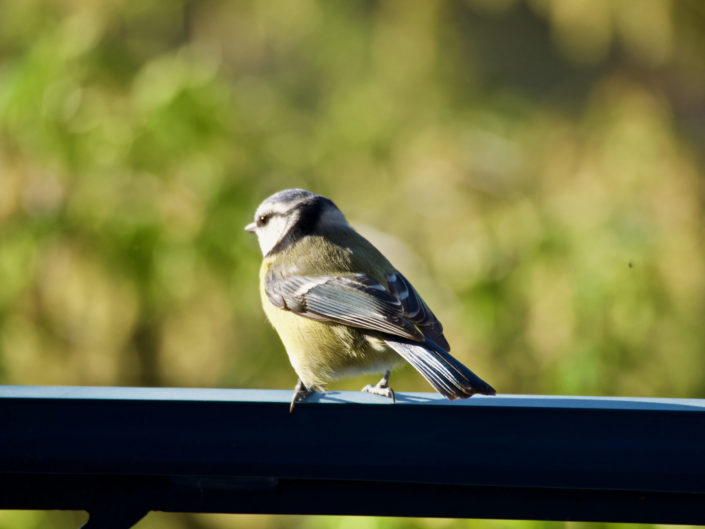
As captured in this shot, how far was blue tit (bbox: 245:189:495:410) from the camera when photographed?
4.33 ft

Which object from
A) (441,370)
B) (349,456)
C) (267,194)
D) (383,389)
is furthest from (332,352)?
(267,194)

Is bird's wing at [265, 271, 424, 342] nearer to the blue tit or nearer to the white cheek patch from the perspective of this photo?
the blue tit

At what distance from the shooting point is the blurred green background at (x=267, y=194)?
285cm

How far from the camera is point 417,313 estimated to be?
1.39 metres

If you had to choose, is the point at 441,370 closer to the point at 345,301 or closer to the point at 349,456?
the point at 349,456

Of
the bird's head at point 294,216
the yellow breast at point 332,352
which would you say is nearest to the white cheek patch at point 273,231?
the bird's head at point 294,216

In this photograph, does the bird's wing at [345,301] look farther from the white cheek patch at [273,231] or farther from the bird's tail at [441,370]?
the white cheek patch at [273,231]

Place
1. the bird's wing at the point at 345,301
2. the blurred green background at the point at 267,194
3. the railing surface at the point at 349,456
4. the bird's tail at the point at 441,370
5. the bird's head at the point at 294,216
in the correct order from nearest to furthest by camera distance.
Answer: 1. the railing surface at the point at 349,456
2. the bird's tail at the point at 441,370
3. the bird's wing at the point at 345,301
4. the bird's head at the point at 294,216
5. the blurred green background at the point at 267,194

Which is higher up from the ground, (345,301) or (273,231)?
(273,231)

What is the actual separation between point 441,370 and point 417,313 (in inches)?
11.3

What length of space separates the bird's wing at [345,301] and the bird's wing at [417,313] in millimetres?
15

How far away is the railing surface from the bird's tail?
53mm

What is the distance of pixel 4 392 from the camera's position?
100cm

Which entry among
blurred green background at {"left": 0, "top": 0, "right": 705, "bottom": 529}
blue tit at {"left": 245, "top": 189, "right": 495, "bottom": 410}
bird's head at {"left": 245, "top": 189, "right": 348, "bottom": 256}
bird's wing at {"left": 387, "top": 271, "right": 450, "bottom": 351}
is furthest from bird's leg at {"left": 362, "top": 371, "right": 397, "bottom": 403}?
blurred green background at {"left": 0, "top": 0, "right": 705, "bottom": 529}
